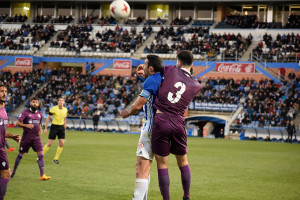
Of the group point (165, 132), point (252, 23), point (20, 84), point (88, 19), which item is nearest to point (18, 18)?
point (88, 19)

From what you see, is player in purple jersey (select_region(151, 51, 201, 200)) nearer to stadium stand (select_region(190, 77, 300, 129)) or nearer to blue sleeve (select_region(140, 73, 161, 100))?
blue sleeve (select_region(140, 73, 161, 100))

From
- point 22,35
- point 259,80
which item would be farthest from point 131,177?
point 22,35

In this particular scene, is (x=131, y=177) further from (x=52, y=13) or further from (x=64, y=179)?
(x=52, y=13)

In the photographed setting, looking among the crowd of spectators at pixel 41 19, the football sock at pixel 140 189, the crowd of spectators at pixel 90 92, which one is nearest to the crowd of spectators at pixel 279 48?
the crowd of spectators at pixel 90 92

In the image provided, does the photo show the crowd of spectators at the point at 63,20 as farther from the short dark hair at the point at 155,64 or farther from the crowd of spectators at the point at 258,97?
the short dark hair at the point at 155,64

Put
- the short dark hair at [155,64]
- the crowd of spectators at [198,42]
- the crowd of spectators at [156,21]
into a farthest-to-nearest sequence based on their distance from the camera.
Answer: the crowd of spectators at [156,21] → the crowd of spectators at [198,42] → the short dark hair at [155,64]

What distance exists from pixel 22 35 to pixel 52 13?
7341 millimetres

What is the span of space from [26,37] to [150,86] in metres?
48.8

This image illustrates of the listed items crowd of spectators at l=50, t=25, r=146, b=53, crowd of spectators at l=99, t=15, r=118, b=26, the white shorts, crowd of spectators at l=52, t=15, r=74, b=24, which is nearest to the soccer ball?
crowd of spectators at l=50, t=25, r=146, b=53

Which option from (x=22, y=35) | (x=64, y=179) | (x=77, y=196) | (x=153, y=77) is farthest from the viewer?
(x=22, y=35)

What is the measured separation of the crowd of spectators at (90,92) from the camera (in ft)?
130

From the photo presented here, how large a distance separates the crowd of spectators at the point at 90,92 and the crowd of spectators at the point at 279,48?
→ 37.7 ft

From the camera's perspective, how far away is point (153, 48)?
152ft

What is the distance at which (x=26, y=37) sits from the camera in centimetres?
5334
